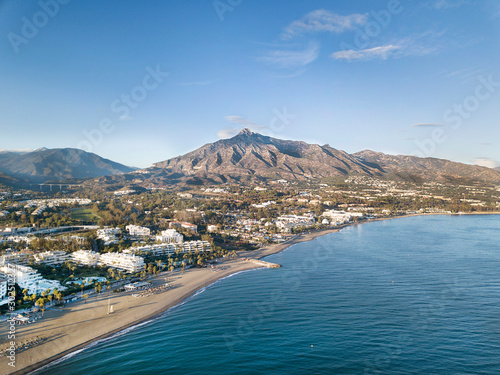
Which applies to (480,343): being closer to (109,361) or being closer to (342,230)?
(109,361)

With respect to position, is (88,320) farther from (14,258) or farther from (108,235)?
(108,235)

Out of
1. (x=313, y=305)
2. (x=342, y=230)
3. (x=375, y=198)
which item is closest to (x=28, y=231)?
(x=313, y=305)

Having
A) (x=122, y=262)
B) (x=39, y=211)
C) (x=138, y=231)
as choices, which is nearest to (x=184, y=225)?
(x=138, y=231)

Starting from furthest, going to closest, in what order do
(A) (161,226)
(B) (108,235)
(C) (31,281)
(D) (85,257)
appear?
(A) (161,226) → (B) (108,235) → (D) (85,257) → (C) (31,281)

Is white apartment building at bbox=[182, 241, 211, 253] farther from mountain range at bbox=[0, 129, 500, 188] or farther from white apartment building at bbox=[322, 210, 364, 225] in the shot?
mountain range at bbox=[0, 129, 500, 188]

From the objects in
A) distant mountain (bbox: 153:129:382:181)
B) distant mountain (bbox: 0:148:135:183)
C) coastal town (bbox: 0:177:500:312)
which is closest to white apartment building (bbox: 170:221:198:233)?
coastal town (bbox: 0:177:500:312)

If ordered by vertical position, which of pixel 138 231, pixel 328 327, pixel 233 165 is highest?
pixel 233 165

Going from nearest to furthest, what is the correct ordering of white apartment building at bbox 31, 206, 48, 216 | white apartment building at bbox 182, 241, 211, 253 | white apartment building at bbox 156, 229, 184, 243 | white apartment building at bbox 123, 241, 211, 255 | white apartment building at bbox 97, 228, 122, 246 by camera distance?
1. white apartment building at bbox 123, 241, 211, 255
2. white apartment building at bbox 182, 241, 211, 253
3. white apartment building at bbox 97, 228, 122, 246
4. white apartment building at bbox 156, 229, 184, 243
5. white apartment building at bbox 31, 206, 48, 216

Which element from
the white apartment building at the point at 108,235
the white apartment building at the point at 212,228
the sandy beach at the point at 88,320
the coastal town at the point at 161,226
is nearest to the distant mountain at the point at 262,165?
the coastal town at the point at 161,226
